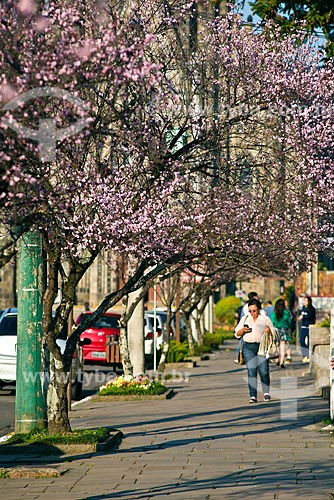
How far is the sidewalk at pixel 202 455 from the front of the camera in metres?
10.7

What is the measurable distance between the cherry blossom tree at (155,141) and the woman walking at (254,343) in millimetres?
3557

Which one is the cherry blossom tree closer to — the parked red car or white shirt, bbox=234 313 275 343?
white shirt, bbox=234 313 275 343

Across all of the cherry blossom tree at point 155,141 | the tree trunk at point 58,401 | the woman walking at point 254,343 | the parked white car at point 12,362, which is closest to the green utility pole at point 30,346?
the tree trunk at point 58,401

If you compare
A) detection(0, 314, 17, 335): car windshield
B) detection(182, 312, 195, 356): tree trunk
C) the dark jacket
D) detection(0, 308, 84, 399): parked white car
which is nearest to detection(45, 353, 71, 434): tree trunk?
detection(0, 308, 84, 399): parked white car

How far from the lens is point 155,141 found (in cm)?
1196

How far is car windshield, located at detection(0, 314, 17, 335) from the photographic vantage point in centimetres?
2470

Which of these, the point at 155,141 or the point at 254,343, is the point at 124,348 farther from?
the point at 155,141

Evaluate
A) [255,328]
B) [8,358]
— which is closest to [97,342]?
[8,358]

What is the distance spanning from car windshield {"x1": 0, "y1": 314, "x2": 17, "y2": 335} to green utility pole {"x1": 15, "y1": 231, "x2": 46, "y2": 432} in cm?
965

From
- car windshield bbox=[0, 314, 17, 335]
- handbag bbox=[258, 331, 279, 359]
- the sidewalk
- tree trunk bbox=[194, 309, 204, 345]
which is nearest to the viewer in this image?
the sidewalk

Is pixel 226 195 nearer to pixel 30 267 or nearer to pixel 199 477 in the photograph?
pixel 30 267

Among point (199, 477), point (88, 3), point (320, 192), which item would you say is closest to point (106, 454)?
point (199, 477)

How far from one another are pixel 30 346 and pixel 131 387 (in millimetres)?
6668

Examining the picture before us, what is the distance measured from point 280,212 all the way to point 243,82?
1.97 m
